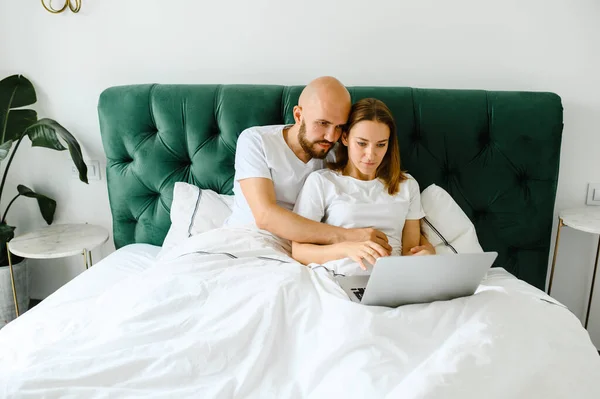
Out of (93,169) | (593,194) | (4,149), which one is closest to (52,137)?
(4,149)

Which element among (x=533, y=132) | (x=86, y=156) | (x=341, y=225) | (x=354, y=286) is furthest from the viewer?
(x=86, y=156)

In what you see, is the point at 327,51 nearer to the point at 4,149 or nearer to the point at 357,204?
the point at 357,204

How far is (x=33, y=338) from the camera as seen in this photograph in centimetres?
109

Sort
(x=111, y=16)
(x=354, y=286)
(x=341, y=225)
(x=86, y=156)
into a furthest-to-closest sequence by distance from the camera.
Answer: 1. (x=86, y=156)
2. (x=111, y=16)
3. (x=341, y=225)
4. (x=354, y=286)

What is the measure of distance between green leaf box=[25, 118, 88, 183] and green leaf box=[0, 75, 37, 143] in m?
0.17

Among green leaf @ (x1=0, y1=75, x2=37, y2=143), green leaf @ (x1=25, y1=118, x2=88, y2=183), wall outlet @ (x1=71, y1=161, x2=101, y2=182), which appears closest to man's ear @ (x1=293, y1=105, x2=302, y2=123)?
green leaf @ (x1=25, y1=118, x2=88, y2=183)

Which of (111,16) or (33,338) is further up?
(111,16)

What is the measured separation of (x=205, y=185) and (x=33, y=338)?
83 cm

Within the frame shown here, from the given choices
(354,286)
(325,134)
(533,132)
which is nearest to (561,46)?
(533,132)

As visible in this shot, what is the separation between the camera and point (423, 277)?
41.9 inches

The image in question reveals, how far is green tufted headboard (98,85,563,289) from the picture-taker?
5.51ft

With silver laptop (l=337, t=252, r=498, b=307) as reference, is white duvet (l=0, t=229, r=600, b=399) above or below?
below

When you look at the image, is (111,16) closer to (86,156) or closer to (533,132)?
(86,156)

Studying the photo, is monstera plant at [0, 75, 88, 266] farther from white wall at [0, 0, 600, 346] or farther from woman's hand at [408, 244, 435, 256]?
woman's hand at [408, 244, 435, 256]
